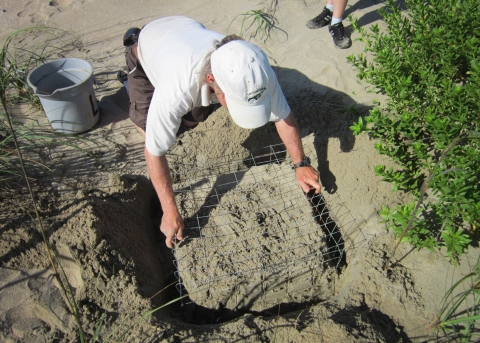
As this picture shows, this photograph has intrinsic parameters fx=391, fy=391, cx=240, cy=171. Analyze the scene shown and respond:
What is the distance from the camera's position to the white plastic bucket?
133 inches

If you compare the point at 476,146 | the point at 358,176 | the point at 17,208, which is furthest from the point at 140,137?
the point at 476,146

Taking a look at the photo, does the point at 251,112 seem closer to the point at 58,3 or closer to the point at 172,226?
the point at 172,226

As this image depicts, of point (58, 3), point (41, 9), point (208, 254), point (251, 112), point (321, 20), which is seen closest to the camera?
point (251, 112)

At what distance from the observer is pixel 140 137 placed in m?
3.62

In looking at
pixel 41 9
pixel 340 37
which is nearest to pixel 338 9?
pixel 340 37

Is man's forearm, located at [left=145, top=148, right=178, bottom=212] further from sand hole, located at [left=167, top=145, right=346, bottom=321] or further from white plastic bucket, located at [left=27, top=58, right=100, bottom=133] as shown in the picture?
white plastic bucket, located at [left=27, top=58, right=100, bottom=133]

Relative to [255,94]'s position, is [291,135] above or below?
below

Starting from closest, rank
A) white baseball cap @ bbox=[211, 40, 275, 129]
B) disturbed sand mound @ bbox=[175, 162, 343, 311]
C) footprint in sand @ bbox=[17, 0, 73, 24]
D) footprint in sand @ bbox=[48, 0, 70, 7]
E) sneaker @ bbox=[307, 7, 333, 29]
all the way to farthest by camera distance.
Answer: white baseball cap @ bbox=[211, 40, 275, 129], disturbed sand mound @ bbox=[175, 162, 343, 311], sneaker @ bbox=[307, 7, 333, 29], footprint in sand @ bbox=[17, 0, 73, 24], footprint in sand @ bbox=[48, 0, 70, 7]

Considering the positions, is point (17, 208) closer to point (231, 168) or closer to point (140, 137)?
point (140, 137)

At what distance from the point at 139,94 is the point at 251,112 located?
5.12 feet

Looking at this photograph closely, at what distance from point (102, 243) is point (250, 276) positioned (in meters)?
0.98

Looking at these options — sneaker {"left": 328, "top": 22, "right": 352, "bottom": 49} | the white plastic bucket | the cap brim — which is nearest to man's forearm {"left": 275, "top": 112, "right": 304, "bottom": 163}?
the cap brim

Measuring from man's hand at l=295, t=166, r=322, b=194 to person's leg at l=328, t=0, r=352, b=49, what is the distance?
2100 mm

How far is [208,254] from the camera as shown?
2602mm
